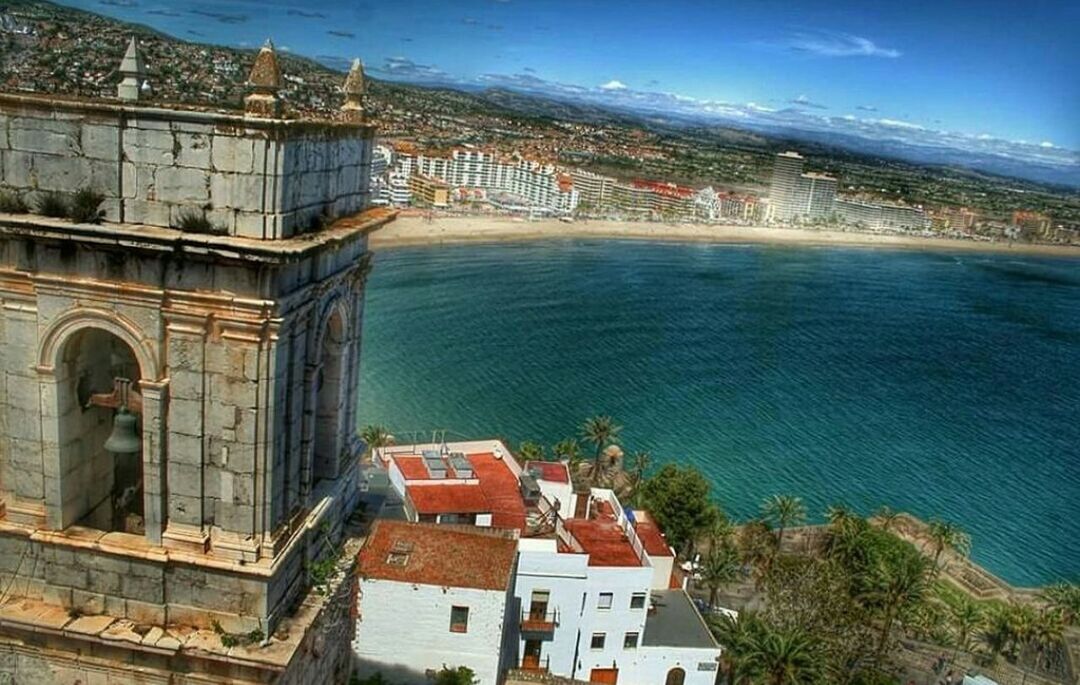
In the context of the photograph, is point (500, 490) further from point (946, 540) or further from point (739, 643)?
point (946, 540)

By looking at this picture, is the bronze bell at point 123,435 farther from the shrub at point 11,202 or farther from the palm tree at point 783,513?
the palm tree at point 783,513

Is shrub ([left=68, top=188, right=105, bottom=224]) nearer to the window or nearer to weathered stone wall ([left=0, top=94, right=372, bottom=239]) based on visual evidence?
weathered stone wall ([left=0, top=94, right=372, bottom=239])

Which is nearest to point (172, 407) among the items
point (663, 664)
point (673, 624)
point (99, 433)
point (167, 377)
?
point (167, 377)

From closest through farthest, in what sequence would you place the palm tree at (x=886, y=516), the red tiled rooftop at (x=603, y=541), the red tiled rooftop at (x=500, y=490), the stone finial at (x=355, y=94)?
the stone finial at (x=355, y=94), the red tiled rooftop at (x=603, y=541), the red tiled rooftop at (x=500, y=490), the palm tree at (x=886, y=516)

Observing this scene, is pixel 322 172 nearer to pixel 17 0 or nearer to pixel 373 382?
pixel 373 382

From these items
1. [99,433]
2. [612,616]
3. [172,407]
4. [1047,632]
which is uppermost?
[172,407]

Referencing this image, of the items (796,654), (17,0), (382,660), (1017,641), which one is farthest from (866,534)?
(17,0)

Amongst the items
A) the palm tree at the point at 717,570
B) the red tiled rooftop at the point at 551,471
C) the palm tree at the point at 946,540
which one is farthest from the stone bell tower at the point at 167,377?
the palm tree at the point at 946,540
